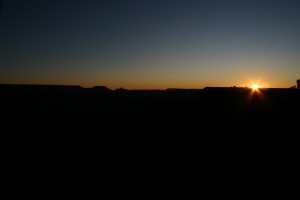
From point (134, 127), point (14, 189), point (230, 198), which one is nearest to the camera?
point (230, 198)

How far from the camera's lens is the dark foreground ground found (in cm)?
1062

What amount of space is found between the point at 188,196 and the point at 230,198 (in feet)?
4.69

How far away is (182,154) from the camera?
13703mm

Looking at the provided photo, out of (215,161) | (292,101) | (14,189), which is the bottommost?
(14,189)

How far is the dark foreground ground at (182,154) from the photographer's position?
418 inches

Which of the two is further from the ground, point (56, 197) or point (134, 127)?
point (134, 127)

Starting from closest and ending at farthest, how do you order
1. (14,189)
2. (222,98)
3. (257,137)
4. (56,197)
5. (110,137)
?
(56,197), (14,189), (257,137), (110,137), (222,98)

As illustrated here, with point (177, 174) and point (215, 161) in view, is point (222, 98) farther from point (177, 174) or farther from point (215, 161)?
point (177, 174)

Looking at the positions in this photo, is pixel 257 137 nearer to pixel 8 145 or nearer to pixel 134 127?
pixel 134 127

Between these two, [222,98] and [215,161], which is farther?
[222,98]

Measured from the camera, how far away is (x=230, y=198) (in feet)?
31.2

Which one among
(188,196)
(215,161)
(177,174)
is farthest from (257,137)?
(188,196)

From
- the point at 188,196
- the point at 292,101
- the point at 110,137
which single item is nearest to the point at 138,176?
the point at 188,196

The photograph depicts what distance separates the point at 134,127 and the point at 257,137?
28.0ft
